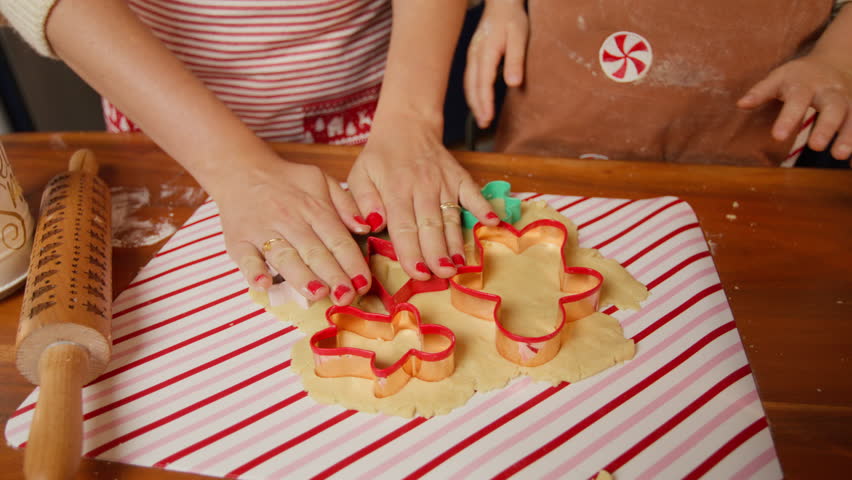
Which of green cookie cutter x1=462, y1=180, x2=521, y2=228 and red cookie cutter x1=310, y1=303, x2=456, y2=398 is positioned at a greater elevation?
green cookie cutter x1=462, y1=180, x2=521, y2=228

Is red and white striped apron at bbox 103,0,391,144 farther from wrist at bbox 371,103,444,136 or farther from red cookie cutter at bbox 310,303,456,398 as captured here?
red cookie cutter at bbox 310,303,456,398

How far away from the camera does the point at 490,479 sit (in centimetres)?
50

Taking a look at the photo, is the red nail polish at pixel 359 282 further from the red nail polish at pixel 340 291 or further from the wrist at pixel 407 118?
the wrist at pixel 407 118

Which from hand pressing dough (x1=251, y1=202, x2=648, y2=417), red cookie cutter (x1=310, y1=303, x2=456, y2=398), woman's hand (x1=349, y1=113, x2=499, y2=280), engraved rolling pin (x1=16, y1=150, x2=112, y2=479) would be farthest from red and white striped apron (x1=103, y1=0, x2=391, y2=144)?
red cookie cutter (x1=310, y1=303, x2=456, y2=398)

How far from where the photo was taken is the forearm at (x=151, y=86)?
77 centimetres

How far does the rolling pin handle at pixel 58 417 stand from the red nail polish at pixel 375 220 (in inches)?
13.8

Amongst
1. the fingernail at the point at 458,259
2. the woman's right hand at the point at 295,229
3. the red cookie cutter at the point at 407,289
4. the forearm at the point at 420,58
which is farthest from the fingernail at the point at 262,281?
the forearm at the point at 420,58

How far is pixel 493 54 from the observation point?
100 cm

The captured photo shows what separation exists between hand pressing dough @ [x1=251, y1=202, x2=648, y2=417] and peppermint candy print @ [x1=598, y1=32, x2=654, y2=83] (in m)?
0.39

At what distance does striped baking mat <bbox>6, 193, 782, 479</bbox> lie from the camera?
514 millimetres

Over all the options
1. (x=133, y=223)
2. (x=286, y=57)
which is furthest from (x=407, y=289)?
(x=286, y=57)

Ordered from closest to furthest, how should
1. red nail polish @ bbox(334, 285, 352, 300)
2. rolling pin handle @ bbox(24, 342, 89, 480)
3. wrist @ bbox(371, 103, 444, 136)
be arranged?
rolling pin handle @ bbox(24, 342, 89, 480), red nail polish @ bbox(334, 285, 352, 300), wrist @ bbox(371, 103, 444, 136)

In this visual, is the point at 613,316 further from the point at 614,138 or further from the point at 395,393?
the point at 614,138

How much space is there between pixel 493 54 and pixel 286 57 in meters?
0.36
